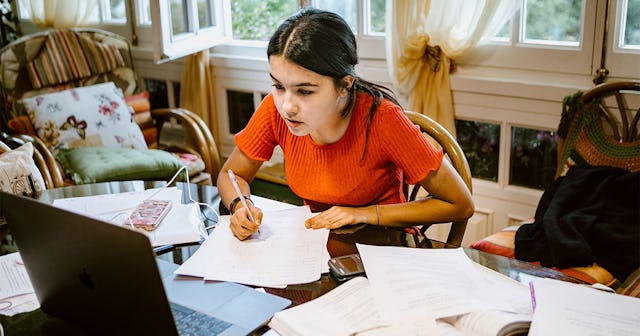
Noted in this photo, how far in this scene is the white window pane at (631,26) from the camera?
7.36 feet

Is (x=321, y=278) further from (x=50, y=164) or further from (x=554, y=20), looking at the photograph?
(x=554, y=20)

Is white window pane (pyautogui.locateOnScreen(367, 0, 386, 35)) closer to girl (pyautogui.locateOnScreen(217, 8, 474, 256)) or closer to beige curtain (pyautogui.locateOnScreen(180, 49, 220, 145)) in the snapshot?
beige curtain (pyautogui.locateOnScreen(180, 49, 220, 145))

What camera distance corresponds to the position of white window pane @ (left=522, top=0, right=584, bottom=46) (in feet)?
7.79

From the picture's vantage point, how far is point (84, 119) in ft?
9.48

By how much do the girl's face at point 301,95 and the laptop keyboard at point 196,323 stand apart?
20.0 inches

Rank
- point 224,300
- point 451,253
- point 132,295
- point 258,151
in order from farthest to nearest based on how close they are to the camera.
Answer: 1. point 258,151
2. point 451,253
3. point 224,300
4. point 132,295

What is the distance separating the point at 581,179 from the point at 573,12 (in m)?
0.72

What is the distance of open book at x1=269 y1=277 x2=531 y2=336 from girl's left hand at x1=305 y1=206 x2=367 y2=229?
1.06ft

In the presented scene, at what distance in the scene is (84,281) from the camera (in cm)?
97

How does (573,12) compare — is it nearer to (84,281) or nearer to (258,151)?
(258,151)

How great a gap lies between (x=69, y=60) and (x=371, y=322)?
2592mm

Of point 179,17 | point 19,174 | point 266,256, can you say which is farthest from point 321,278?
point 179,17

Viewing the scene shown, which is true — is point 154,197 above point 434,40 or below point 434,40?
below

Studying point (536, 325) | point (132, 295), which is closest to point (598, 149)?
point (536, 325)
